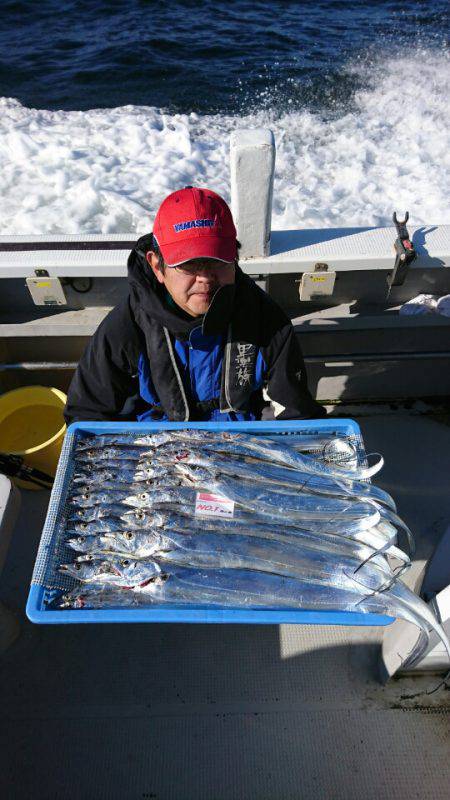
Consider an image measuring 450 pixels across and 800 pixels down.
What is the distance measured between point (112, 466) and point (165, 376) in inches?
19.2

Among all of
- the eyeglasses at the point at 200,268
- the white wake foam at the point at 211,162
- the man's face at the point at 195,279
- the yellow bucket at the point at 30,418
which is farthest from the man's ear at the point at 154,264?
the white wake foam at the point at 211,162

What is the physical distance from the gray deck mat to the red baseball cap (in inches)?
78.8

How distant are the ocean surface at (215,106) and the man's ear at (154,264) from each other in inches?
139

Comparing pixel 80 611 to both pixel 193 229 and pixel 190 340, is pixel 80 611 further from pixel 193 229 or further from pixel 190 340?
pixel 193 229

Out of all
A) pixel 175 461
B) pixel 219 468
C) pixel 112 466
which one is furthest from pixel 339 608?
pixel 112 466

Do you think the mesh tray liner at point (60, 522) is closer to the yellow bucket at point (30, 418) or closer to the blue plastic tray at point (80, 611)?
the blue plastic tray at point (80, 611)

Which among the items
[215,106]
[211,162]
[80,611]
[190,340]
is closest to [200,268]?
[190,340]

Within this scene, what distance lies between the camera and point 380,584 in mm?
1532

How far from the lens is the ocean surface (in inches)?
210

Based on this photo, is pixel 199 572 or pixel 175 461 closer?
pixel 199 572

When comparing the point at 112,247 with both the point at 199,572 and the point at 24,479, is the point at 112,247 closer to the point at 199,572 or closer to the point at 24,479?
the point at 24,479

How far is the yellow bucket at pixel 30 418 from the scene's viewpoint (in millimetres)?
3162

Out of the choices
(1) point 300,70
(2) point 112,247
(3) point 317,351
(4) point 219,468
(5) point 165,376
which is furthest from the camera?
(1) point 300,70

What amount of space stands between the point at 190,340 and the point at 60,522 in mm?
924
